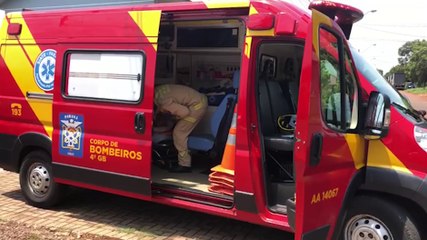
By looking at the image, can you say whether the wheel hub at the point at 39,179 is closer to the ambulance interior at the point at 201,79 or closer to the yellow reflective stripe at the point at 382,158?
the ambulance interior at the point at 201,79

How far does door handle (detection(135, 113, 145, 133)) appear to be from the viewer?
523 cm

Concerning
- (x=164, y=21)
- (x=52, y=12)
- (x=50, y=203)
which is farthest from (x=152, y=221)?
(x=52, y=12)

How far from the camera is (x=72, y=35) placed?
584cm

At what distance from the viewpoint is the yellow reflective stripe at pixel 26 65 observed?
602 cm

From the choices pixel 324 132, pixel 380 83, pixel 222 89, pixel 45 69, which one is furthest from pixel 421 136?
pixel 45 69

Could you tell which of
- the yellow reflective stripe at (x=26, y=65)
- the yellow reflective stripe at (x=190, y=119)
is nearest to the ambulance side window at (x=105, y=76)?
the yellow reflective stripe at (x=26, y=65)

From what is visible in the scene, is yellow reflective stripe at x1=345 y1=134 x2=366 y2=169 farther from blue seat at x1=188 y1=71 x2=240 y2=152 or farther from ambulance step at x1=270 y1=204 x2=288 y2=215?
blue seat at x1=188 y1=71 x2=240 y2=152

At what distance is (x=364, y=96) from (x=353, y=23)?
3.51 ft

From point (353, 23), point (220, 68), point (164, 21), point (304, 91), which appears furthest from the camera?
point (220, 68)

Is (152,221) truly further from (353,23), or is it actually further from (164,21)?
(353,23)

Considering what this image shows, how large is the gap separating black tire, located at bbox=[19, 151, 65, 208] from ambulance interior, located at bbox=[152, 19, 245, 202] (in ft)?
4.20

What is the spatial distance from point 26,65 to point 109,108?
150cm

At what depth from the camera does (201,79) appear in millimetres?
7465

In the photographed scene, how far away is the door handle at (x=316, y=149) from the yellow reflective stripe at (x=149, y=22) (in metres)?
2.26
